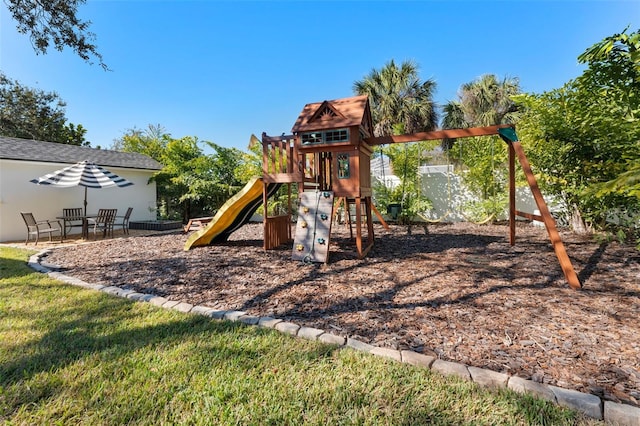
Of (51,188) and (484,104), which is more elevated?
(484,104)

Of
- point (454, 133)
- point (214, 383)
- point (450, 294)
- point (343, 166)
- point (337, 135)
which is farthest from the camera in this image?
point (343, 166)

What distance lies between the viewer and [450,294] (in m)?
3.44

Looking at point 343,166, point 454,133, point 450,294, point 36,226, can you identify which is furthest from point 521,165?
point 36,226

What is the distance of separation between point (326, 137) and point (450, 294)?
3.42 m

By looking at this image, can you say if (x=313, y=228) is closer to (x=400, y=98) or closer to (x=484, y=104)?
(x=400, y=98)

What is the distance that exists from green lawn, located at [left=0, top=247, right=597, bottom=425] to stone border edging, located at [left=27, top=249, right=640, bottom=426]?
8 cm

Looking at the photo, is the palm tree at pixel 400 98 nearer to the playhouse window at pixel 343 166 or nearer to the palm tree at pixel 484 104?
the palm tree at pixel 484 104

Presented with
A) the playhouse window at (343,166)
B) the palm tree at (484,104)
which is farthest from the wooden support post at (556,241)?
the palm tree at (484,104)

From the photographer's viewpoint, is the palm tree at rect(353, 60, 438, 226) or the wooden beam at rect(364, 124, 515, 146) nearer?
the wooden beam at rect(364, 124, 515, 146)

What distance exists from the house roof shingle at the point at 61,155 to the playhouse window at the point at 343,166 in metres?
9.58

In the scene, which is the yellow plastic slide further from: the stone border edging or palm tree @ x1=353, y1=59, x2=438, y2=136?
palm tree @ x1=353, y1=59, x2=438, y2=136

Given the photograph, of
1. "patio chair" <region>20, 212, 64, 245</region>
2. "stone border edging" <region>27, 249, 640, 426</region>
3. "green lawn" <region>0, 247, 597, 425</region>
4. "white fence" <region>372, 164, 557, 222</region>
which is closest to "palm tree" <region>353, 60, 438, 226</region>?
"white fence" <region>372, 164, 557, 222</region>

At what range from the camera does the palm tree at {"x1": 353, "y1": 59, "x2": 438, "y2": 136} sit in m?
15.3

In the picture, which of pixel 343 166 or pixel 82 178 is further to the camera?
pixel 82 178
